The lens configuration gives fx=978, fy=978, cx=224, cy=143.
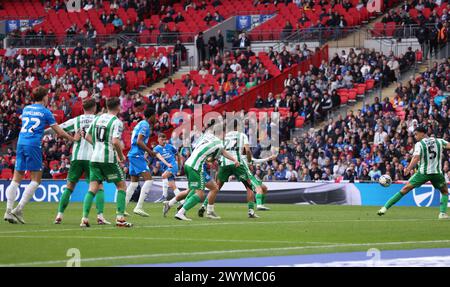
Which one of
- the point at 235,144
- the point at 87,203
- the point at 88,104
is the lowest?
the point at 87,203

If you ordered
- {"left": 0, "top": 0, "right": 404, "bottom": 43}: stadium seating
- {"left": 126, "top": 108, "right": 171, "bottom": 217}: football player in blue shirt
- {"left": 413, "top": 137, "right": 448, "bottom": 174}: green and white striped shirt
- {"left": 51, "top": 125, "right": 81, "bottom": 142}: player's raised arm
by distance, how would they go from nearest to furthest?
{"left": 51, "top": 125, "right": 81, "bottom": 142}: player's raised arm → {"left": 413, "top": 137, "right": 448, "bottom": 174}: green and white striped shirt → {"left": 126, "top": 108, "right": 171, "bottom": 217}: football player in blue shirt → {"left": 0, "top": 0, "right": 404, "bottom": 43}: stadium seating

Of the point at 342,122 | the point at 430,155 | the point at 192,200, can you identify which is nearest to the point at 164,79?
the point at 342,122

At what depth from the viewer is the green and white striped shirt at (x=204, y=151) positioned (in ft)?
66.7

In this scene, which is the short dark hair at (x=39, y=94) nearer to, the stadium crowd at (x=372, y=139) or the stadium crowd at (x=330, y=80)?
the stadium crowd at (x=372, y=139)

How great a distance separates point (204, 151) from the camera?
20.5 metres

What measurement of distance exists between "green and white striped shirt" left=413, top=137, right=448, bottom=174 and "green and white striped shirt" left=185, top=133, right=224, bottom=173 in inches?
179

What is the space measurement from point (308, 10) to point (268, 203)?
1722 cm

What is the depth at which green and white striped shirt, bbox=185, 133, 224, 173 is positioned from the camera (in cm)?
2033

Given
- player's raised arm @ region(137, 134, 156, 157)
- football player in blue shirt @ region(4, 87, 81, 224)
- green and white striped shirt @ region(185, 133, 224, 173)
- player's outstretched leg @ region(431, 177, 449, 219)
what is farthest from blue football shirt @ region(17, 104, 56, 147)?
player's outstretched leg @ region(431, 177, 449, 219)

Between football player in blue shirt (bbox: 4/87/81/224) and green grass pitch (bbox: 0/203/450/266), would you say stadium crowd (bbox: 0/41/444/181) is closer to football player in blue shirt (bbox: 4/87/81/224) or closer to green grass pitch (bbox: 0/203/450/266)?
green grass pitch (bbox: 0/203/450/266)

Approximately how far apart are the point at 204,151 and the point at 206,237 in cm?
423

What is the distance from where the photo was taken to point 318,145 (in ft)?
115

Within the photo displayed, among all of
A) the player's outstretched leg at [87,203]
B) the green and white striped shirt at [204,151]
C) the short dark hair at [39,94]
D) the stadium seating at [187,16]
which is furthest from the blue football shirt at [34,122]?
the stadium seating at [187,16]

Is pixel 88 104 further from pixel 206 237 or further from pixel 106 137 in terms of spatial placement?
pixel 206 237
